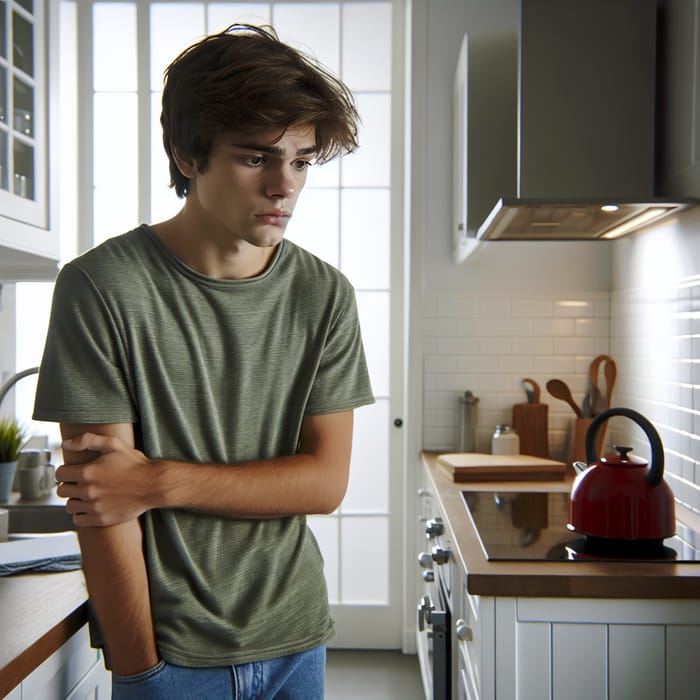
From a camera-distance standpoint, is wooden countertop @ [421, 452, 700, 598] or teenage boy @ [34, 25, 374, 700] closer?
teenage boy @ [34, 25, 374, 700]

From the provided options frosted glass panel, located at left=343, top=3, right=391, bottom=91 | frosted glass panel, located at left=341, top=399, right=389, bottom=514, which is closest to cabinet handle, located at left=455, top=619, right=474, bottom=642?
frosted glass panel, located at left=341, top=399, right=389, bottom=514

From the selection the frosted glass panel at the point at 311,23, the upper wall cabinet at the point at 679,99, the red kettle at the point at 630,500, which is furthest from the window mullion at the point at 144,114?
the red kettle at the point at 630,500

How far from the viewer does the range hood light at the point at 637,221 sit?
7.56ft

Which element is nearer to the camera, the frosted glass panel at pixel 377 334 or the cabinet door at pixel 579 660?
the cabinet door at pixel 579 660

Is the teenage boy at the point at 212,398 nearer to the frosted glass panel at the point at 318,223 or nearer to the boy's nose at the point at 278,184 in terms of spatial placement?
the boy's nose at the point at 278,184

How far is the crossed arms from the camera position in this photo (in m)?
1.10

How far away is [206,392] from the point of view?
3.85 ft

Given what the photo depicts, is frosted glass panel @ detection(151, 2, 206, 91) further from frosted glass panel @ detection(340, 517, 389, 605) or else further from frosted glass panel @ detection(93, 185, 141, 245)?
frosted glass panel @ detection(340, 517, 389, 605)

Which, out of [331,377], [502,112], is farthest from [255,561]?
[502,112]

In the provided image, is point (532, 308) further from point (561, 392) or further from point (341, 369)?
point (341, 369)

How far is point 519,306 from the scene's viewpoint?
3.39 metres

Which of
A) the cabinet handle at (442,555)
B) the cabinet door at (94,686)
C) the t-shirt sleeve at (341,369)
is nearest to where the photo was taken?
the t-shirt sleeve at (341,369)

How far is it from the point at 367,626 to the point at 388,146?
218 centimetres

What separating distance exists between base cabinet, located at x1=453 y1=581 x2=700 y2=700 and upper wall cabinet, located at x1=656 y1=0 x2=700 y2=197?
3.66 feet
